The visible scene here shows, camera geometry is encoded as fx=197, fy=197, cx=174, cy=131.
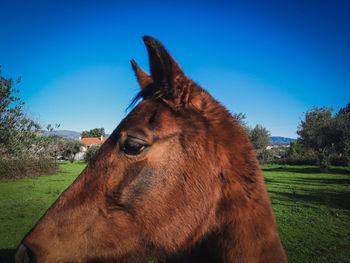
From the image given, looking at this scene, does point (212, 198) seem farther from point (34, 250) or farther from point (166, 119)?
point (34, 250)

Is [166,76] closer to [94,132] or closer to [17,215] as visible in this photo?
[17,215]

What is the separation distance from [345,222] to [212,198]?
9494 mm

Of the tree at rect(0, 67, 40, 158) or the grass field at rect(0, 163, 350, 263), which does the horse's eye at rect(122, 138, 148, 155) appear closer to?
the grass field at rect(0, 163, 350, 263)

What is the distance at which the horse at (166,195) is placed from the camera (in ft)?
4.89

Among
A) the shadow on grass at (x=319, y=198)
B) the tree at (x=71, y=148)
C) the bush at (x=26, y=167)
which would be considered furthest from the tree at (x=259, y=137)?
the tree at (x=71, y=148)

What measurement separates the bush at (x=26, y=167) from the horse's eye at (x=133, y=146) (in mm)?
23304

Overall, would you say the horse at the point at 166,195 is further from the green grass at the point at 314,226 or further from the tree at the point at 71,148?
the tree at the point at 71,148

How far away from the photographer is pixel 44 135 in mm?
23531

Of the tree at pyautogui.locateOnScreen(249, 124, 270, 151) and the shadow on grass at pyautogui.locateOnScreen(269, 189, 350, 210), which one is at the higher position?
the tree at pyautogui.locateOnScreen(249, 124, 270, 151)

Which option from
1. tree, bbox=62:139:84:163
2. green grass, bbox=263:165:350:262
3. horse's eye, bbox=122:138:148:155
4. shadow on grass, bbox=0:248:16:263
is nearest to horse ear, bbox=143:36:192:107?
horse's eye, bbox=122:138:148:155

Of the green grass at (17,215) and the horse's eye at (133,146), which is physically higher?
the horse's eye at (133,146)

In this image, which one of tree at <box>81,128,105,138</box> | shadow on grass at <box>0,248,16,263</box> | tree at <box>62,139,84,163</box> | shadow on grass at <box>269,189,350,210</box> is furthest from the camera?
tree at <box>81,128,105,138</box>

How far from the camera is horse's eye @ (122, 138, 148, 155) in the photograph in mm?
1566

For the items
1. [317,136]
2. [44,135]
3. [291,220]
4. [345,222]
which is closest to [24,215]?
[291,220]
